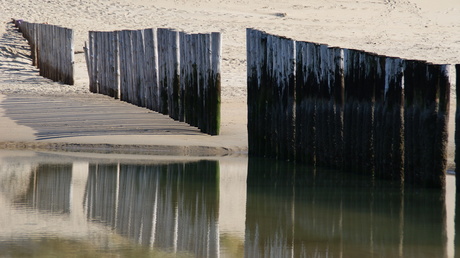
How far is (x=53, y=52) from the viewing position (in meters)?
20.5

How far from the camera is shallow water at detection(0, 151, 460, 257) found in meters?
6.20

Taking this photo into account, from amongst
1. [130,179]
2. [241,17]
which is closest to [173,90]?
[130,179]

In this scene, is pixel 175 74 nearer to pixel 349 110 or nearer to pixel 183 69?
pixel 183 69

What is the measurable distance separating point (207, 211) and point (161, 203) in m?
0.51

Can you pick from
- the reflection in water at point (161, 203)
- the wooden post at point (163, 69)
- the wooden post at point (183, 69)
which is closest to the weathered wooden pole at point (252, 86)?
the reflection in water at point (161, 203)

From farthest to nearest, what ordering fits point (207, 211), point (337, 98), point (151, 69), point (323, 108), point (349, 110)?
1. point (151, 69)
2. point (323, 108)
3. point (337, 98)
4. point (349, 110)
5. point (207, 211)

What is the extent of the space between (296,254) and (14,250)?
187 centimetres

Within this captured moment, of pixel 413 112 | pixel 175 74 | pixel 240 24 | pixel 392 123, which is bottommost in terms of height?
pixel 392 123

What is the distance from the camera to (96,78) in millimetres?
17484

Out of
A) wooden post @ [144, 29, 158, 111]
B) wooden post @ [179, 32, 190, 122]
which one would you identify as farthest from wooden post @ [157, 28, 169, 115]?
wooden post @ [179, 32, 190, 122]

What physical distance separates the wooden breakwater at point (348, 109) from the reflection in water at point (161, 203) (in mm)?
1015

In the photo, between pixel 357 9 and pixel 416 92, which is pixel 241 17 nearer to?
pixel 357 9

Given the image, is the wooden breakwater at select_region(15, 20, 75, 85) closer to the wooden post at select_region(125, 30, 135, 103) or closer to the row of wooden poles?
the row of wooden poles

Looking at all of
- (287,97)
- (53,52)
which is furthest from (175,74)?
(53,52)
